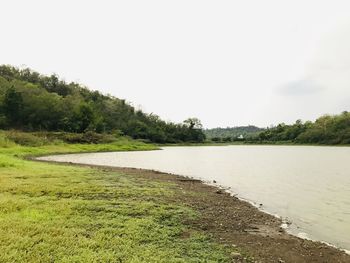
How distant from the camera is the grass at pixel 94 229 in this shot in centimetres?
754

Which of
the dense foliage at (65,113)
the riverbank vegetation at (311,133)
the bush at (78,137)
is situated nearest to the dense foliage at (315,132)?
the riverbank vegetation at (311,133)

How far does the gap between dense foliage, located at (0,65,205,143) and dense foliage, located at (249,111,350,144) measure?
33957mm

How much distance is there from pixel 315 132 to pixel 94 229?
447ft

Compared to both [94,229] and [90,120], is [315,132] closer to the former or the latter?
[90,120]

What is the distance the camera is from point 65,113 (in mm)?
95625

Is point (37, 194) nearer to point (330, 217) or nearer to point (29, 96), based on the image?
point (330, 217)

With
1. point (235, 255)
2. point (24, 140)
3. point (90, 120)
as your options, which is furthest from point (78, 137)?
point (235, 255)

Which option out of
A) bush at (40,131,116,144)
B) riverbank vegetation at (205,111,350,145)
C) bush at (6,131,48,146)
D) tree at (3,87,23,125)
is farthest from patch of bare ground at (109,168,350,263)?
riverbank vegetation at (205,111,350,145)

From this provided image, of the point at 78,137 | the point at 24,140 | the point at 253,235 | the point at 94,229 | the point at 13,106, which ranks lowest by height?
the point at 253,235

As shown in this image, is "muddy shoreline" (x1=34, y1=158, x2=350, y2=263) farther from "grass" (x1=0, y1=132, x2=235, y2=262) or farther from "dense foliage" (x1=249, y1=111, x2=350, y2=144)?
"dense foliage" (x1=249, y1=111, x2=350, y2=144)

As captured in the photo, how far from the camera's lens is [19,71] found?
443 ft

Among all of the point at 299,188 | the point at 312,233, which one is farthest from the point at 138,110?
the point at 312,233

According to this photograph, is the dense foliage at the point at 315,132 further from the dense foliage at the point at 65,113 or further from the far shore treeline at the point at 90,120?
the dense foliage at the point at 65,113

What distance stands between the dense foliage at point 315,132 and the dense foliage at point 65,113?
111ft
